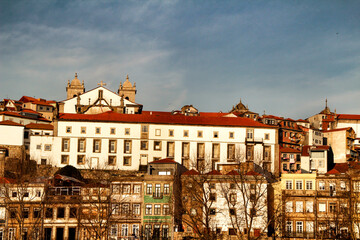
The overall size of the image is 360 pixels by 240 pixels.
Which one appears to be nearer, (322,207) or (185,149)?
(322,207)

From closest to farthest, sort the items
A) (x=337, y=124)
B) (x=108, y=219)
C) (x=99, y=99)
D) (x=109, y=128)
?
(x=108, y=219) < (x=109, y=128) < (x=99, y=99) < (x=337, y=124)

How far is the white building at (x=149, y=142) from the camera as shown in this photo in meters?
95.9

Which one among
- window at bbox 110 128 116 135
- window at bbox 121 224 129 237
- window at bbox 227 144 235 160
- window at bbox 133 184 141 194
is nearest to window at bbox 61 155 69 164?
window at bbox 110 128 116 135

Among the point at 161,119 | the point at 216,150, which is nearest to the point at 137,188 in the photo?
the point at 216,150

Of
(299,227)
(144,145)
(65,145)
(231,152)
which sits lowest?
(299,227)

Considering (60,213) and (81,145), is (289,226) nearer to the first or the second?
(60,213)

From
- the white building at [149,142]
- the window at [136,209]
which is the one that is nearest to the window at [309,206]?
the window at [136,209]

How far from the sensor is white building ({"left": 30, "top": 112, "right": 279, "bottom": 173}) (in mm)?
95938

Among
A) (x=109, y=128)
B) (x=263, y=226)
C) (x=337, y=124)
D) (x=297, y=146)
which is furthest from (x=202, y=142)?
(x=337, y=124)

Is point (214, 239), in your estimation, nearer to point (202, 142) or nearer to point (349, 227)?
point (349, 227)

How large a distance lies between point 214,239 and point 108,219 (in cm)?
1179

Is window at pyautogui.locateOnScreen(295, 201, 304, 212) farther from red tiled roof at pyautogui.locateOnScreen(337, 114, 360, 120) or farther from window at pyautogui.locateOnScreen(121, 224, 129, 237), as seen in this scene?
red tiled roof at pyautogui.locateOnScreen(337, 114, 360, 120)

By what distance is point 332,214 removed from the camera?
6500 cm

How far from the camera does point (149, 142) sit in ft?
323
